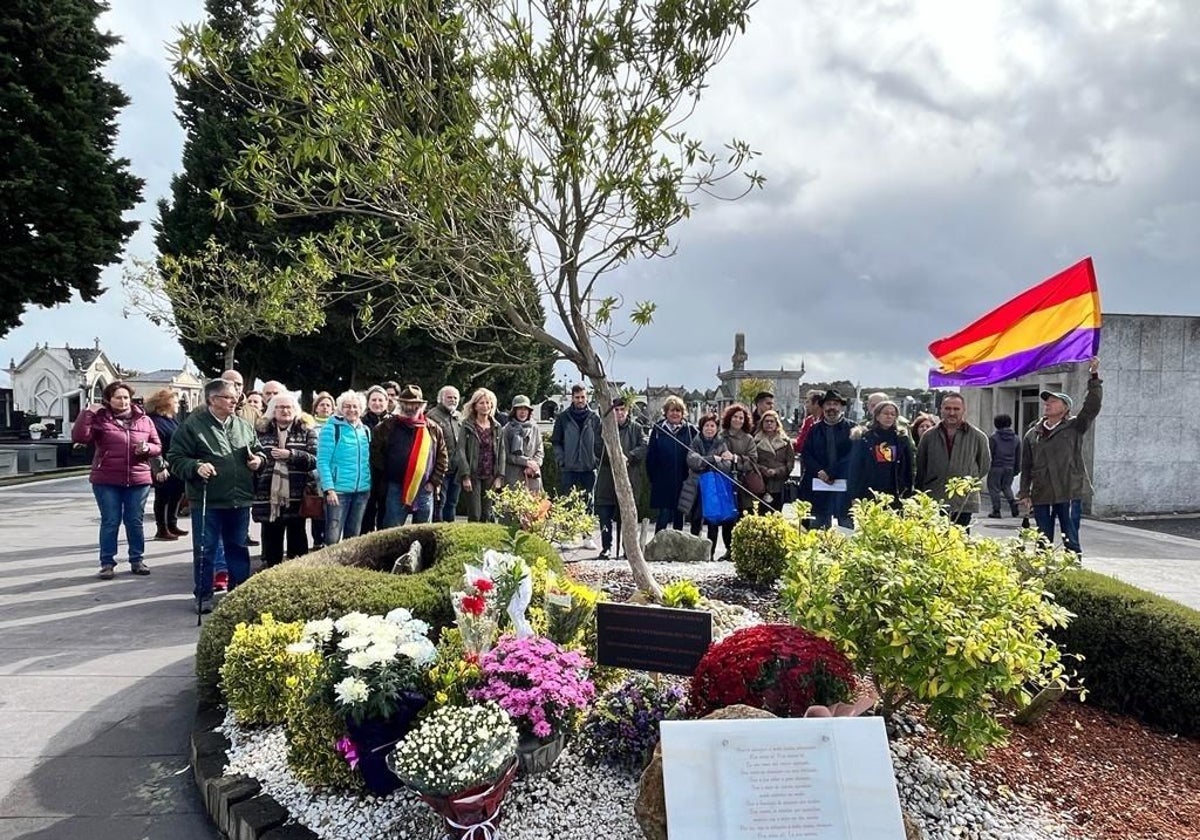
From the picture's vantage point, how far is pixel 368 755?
3.17 m

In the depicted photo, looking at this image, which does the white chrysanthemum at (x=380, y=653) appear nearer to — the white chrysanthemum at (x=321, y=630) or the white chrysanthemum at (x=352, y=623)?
the white chrysanthemum at (x=352, y=623)

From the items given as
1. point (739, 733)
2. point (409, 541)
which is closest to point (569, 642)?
point (739, 733)

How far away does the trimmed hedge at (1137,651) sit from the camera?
4.07m

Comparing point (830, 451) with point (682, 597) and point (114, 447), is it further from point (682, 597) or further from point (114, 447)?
point (114, 447)

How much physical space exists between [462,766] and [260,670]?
67.4 inches

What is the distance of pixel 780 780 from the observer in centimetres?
254

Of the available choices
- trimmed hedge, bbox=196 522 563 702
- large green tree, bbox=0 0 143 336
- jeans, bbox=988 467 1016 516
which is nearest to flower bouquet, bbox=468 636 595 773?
trimmed hedge, bbox=196 522 563 702

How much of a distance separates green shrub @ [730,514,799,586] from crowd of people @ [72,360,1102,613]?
1.28 metres

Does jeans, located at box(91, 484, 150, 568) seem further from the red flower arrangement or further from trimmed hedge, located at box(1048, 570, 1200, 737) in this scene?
trimmed hedge, located at box(1048, 570, 1200, 737)

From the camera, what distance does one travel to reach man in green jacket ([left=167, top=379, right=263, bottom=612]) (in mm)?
6219

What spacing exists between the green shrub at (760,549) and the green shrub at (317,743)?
3615 mm

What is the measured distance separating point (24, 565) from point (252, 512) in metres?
3.37

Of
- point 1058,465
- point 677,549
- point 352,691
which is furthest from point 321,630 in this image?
point 1058,465

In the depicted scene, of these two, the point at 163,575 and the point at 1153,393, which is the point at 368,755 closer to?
the point at 163,575
